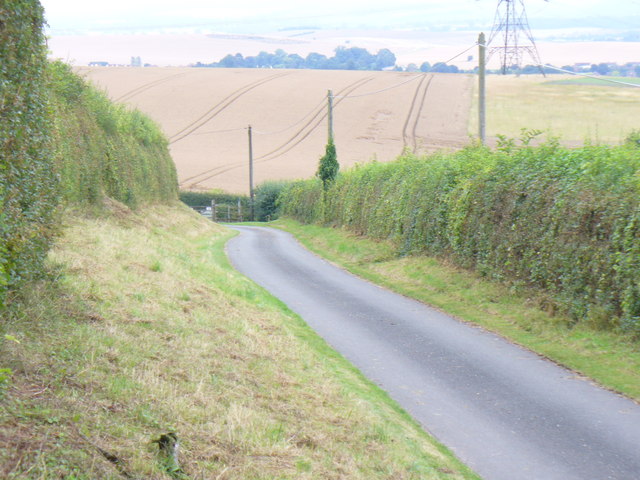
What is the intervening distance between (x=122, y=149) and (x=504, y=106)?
58.3 m

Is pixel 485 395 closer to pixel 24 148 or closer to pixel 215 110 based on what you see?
pixel 24 148

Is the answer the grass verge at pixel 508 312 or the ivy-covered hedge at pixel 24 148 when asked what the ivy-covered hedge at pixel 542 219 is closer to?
the grass verge at pixel 508 312

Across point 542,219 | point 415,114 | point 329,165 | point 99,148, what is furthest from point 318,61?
point 542,219

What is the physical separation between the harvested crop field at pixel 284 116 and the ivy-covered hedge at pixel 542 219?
40.4 metres

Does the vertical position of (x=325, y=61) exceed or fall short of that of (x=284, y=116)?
it exceeds it

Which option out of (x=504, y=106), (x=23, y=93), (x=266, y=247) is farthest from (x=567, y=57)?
(x=23, y=93)

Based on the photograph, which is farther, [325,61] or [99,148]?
[325,61]

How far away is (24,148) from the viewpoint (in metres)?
7.40

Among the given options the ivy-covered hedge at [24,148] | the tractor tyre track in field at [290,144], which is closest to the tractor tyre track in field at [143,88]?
the tractor tyre track in field at [290,144]

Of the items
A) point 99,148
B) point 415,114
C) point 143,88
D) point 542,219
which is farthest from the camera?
point 143,88

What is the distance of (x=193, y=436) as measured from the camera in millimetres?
5859

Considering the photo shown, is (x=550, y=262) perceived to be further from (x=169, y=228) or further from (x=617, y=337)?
(x=169, y=228)

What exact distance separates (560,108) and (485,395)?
71041 mm

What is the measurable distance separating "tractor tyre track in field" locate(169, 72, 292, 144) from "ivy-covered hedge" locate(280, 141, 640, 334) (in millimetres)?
59389
